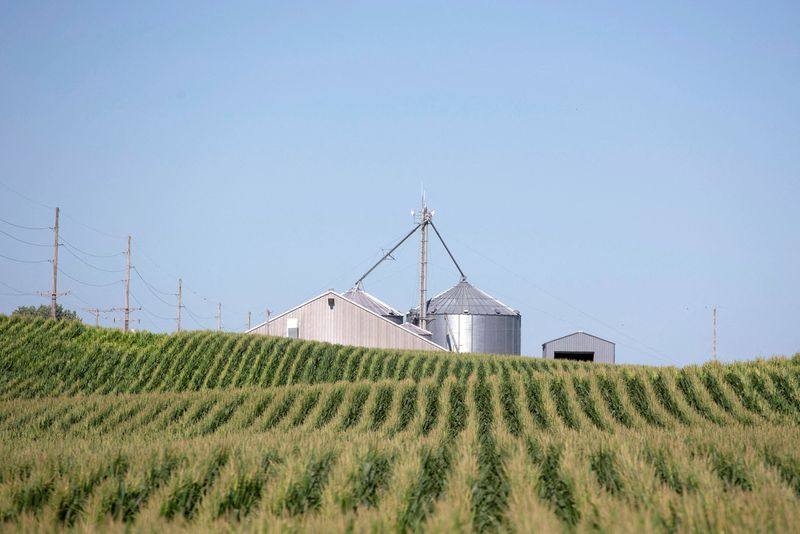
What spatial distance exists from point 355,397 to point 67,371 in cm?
1679

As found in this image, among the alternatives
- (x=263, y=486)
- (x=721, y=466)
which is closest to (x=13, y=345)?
(x=263, y=486)

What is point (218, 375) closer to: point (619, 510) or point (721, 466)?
point (721, 466)

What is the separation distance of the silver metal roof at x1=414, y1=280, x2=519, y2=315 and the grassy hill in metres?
15.6

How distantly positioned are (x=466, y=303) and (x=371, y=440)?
48.7 m

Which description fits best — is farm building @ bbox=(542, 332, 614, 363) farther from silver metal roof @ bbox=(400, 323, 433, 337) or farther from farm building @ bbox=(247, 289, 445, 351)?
farm building @ bbox=(247, 289, 445, 351)

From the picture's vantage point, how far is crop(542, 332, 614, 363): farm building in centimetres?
6406

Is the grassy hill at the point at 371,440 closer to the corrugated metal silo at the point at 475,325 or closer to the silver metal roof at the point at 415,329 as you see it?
the silver metal roof at the point at 415,329

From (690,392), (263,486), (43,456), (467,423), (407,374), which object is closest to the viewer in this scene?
(263,486)

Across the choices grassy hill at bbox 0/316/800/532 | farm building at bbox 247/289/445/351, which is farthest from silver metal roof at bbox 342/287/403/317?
grassy hill at bbox 0/316/800/532

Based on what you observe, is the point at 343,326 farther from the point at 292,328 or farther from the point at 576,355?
the point at 576,355

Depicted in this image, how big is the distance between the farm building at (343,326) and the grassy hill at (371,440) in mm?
8027

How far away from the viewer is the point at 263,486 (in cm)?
1098

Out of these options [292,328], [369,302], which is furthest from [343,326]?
[369,302]

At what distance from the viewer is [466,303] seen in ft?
205
